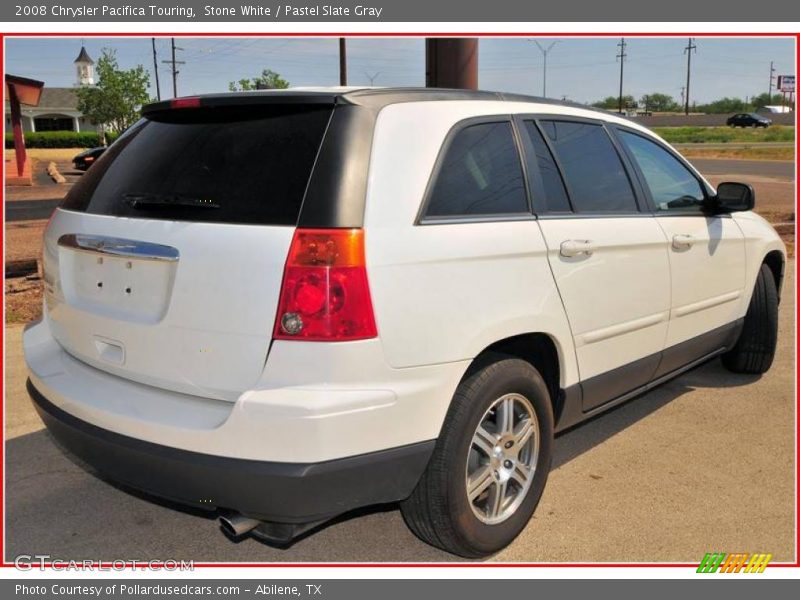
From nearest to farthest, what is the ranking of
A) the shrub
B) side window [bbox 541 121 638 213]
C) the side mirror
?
side window [bbox 541 121 638 213] < the side mirror < the shrub

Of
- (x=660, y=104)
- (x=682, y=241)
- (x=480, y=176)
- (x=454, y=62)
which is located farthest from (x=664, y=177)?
(x=660, y=104)

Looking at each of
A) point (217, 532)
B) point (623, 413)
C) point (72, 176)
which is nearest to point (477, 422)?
point (217, 532)

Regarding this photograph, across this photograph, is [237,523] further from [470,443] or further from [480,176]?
[480,176]

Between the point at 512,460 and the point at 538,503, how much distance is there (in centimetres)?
44

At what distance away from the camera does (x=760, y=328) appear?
17.9ft

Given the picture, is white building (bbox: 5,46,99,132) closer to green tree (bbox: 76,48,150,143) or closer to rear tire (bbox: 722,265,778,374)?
green tree (bbox: 76,48,150,143)

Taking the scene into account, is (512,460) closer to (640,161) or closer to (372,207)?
(372,207)

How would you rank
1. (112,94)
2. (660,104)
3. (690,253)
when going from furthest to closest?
1. (660,104)
2. (112,94)
3. (690,253)

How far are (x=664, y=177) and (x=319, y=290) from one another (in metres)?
2.83

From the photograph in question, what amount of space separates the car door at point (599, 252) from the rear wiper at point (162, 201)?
145 centimetres

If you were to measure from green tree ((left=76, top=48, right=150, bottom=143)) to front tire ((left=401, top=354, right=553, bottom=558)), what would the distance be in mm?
63487

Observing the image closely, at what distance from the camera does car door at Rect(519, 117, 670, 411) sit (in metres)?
3.40

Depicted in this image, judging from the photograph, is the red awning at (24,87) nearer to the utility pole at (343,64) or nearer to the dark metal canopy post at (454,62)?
the utility pole at (343,64)

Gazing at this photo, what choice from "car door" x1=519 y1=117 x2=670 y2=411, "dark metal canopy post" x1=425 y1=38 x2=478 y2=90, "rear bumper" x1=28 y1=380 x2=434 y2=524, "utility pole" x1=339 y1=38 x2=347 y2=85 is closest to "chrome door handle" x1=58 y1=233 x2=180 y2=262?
"rear bumper" x1=28 y1=380 x2=434 y2=524
